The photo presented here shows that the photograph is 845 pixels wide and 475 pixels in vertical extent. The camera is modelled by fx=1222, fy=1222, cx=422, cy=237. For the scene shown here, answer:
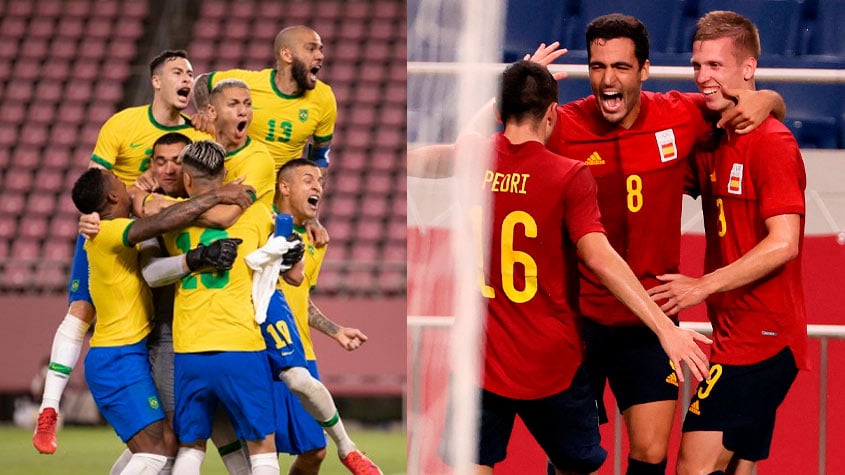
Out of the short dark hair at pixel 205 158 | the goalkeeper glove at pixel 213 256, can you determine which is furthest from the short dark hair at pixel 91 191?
the goalkeeper glove at pixel 213 256

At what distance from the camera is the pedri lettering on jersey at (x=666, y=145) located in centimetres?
386

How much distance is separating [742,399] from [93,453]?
612cm

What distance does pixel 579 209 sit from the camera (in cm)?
345

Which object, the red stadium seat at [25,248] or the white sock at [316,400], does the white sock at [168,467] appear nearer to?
the white sock at [316,400]

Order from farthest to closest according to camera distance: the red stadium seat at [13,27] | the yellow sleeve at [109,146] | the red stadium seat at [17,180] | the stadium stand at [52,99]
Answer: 1. the red stadium seat at [13,27]
2. the red stadium seat at [17,180]
3. the stadium stand at [52,99]
4. the yellow sleeve at [109,146]

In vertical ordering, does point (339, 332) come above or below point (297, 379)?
above

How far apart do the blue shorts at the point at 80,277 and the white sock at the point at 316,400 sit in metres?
1.05

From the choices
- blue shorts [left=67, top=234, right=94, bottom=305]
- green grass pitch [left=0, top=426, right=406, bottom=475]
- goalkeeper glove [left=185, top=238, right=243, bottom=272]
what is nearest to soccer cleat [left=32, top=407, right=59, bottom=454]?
blue shorts [left=67, top=234, right=94, bottom=305]

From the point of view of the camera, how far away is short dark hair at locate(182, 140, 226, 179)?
15.5 feet

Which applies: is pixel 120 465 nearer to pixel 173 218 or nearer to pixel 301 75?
pixel 173 218

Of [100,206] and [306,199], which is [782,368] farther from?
[100,206]

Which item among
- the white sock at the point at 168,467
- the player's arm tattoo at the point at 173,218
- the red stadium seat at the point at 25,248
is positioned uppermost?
the player's arm tattoo at the point at 173,218

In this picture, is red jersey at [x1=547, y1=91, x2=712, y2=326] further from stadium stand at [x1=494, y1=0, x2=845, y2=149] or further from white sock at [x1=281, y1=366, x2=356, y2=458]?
stadium stand at [x1=494, y1=0, x2=845, y2=149]

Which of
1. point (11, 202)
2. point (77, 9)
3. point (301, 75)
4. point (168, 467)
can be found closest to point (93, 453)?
point (301, 75)
